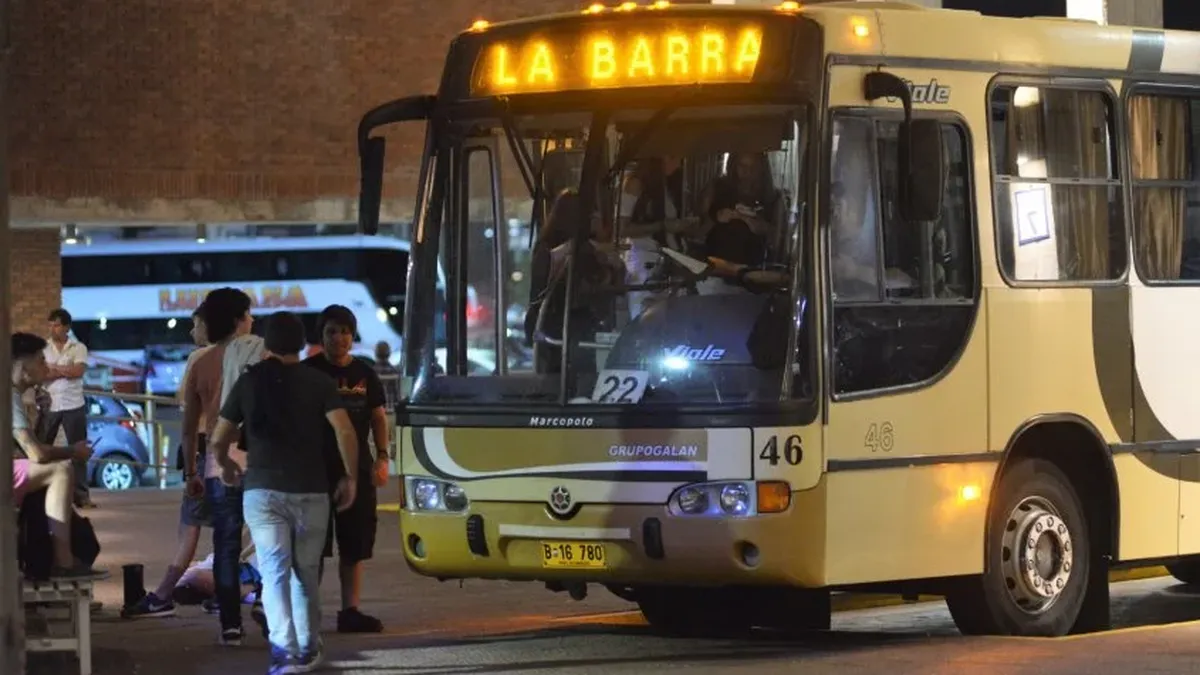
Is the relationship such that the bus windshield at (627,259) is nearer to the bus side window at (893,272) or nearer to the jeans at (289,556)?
the bus side window at (893,272)

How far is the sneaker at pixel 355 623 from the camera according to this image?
41.8 feet

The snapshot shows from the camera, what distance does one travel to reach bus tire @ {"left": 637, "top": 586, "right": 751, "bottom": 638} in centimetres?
1288

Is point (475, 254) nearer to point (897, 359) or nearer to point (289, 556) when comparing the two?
point (289, 556)

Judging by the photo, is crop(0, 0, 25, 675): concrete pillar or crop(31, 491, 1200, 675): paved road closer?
crop(0, 0, 25, 675): concrete pillar

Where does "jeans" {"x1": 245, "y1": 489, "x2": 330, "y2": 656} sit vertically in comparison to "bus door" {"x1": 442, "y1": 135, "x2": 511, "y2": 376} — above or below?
below

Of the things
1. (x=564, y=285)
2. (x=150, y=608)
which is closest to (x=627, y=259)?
(x=564, y=285)

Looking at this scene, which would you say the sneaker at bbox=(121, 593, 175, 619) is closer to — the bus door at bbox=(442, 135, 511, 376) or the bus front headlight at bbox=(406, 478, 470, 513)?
the bus front headlight at bbox=(406, 478, 470, 513)

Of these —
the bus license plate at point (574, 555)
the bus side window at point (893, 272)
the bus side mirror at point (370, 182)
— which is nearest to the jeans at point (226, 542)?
the bus side mirror at point (370, 182)

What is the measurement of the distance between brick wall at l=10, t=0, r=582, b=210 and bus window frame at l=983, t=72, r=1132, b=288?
1360cm

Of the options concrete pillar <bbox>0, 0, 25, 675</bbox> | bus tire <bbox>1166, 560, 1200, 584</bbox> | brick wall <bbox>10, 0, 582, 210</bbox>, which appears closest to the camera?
concrete pillar <bbox>0, 0, 25, 675</bbox>

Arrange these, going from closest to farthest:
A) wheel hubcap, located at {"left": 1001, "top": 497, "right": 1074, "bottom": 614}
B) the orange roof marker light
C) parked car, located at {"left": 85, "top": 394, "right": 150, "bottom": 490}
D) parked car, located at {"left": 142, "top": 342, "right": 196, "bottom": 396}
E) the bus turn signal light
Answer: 1. the bus turn signal light
2. the orange roof marker light
3. wheel hubcap, located at {"left": 1001, "top": 497, "right": 1074, "bottom": 614}
4. parked car, located at {"left": 85, "top": 394, "right": 150, "bottom": 490}
5. parked car, located at {"left": 142, "top": 342, "right": 196, "bottom": 396}

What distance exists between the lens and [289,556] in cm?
1048

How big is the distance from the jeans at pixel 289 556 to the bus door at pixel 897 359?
95.4 inches

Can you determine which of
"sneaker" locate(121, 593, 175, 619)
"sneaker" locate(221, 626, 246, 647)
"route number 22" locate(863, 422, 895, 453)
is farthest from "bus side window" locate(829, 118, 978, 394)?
"sneaker" locate(121, 593, 175, 619)
